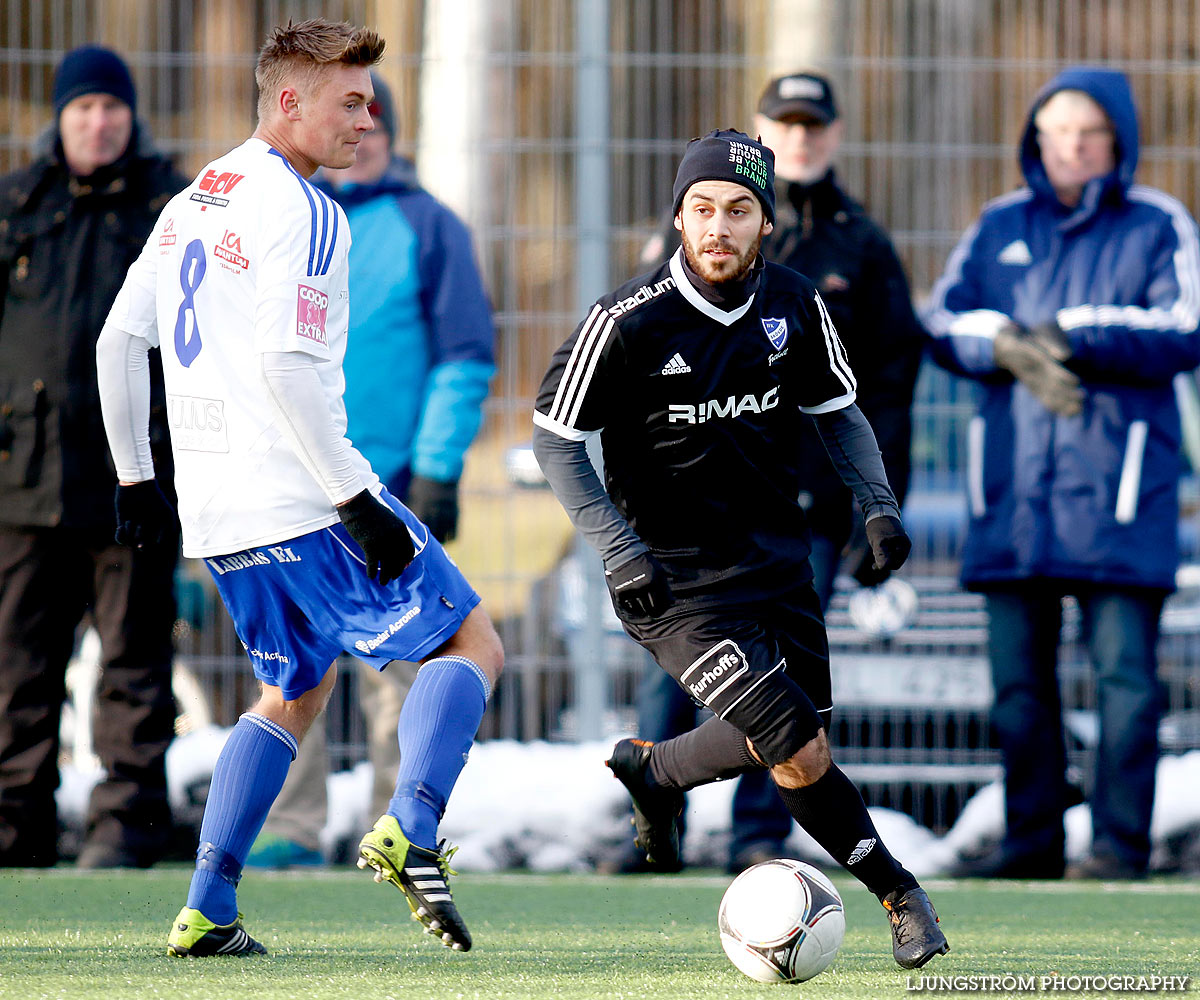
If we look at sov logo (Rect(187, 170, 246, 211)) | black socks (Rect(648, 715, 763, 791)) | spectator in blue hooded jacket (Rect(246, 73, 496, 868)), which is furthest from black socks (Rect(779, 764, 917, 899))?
spectator in blue hooded jacket (Rect(246, 73, 496, 868))

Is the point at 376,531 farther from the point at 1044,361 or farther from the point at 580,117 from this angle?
the point at 580,117

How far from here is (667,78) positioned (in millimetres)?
7715

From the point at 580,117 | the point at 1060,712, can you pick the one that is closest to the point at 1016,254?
the point at 1060,712

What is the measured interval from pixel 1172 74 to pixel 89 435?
169 inches

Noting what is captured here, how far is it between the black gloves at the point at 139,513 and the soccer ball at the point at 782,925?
162cm

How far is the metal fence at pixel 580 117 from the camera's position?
762cm

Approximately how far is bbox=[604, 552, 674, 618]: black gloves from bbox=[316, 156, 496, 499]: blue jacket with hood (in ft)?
7.46

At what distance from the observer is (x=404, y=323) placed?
22.2 feet

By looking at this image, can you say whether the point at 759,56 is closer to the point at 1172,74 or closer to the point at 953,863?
the point at 1172,74

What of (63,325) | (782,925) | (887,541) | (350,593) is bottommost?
(782,925)

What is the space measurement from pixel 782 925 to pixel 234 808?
1248 mm

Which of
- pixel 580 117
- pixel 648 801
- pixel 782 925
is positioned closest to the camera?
pixel 782 925

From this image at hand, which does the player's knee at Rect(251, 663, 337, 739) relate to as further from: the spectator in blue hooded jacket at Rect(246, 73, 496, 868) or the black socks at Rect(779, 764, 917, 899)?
the spectator in blue hooded jacket at Rect(246, 73, 496, 868)

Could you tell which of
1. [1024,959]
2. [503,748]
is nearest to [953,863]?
[503,748]
